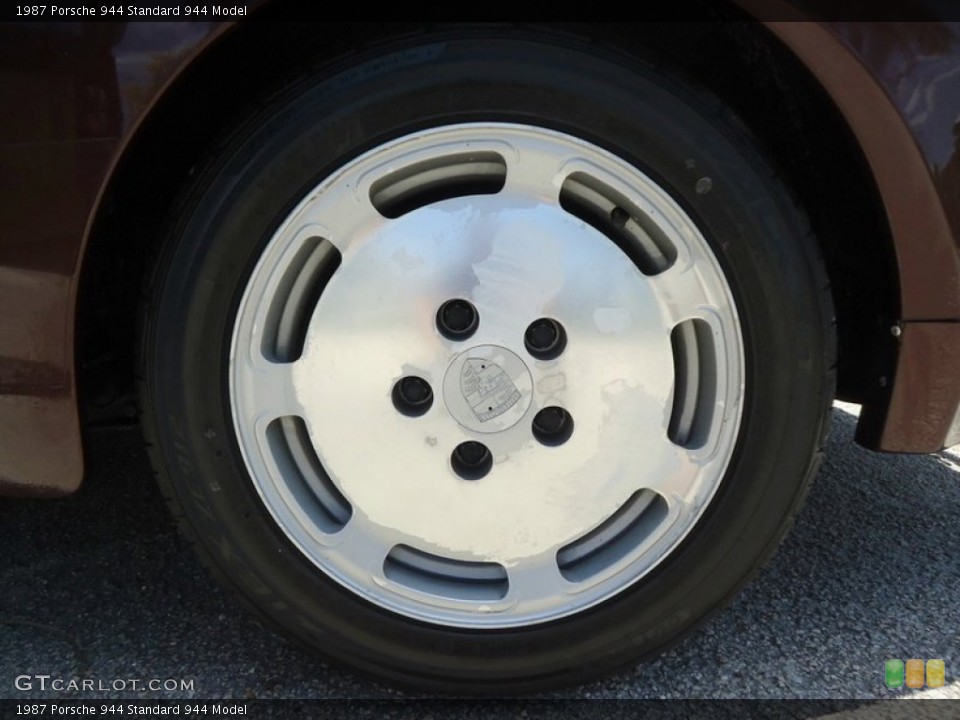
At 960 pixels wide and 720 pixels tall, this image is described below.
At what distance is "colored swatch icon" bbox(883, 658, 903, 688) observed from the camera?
1620mm

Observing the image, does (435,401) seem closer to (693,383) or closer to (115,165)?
(693,383)

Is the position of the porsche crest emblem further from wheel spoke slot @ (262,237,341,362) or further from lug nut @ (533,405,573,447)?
wheel spoke slot @ (262,237,341,362)

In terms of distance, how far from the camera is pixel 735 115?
141 cm

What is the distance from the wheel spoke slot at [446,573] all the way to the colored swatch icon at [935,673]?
2.76ft

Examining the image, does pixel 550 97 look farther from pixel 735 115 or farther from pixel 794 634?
pixel 794 634

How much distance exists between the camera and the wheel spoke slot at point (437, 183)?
143 cm

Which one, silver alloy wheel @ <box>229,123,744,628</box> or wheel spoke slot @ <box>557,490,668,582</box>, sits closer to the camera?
silver alloy wheel @ <box>229,123,744,628</box>

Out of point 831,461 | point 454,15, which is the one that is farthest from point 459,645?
point 831,461

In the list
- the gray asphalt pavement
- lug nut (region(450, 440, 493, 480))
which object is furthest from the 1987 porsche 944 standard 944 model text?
the gray asphalt pavement

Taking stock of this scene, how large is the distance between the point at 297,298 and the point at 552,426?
1.61 ft

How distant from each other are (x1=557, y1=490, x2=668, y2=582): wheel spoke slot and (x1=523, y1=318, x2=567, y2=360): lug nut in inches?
12.2

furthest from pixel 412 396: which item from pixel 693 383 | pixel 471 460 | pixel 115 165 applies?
pixel 115 165

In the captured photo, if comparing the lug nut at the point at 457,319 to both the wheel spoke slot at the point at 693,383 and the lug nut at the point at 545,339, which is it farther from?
the wheel spoke slot at the point at 693,383

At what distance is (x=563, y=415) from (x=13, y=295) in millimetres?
912
